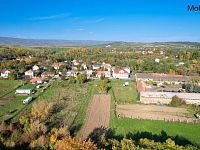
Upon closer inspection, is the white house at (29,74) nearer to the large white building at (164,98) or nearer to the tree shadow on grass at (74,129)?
the large white building at (164,98)

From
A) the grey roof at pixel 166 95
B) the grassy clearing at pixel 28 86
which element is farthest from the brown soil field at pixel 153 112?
the grassy clearing at pixel 28 86

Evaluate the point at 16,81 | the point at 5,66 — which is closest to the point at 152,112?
the point at 16,81

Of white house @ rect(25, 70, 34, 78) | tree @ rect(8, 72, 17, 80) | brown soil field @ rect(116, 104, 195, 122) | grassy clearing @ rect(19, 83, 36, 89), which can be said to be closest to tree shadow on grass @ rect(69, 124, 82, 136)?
brown soil field @ rect(116, 104, 195, 122)

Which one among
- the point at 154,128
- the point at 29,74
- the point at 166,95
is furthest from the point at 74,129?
the point at 29,74

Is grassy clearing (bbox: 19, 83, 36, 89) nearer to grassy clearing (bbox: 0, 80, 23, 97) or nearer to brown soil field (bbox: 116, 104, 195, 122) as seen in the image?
grassy clearing (bbox: 0, 80, 23, 97)

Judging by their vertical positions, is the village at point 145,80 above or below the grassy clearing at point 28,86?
above

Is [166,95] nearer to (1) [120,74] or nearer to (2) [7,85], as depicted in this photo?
(1) [120,74]
